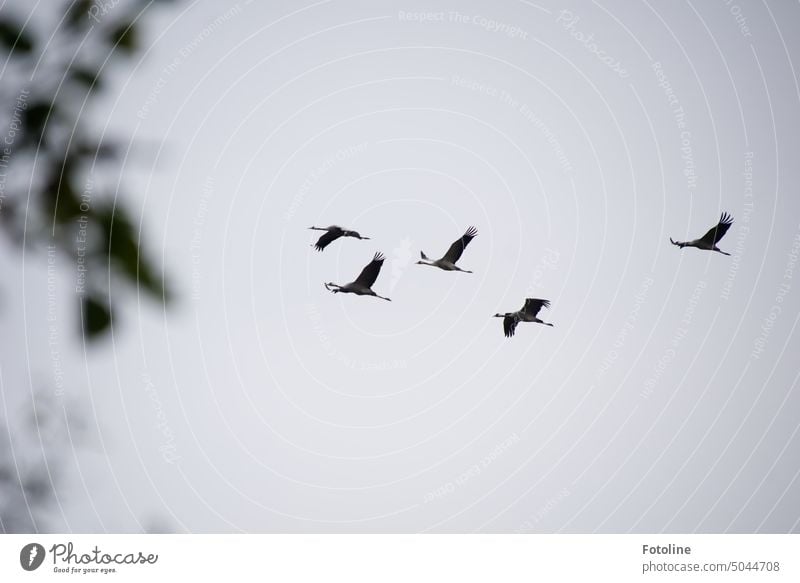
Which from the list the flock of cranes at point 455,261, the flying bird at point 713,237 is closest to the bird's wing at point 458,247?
the flock of cranes at point 455,261

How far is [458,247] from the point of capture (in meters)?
7.96

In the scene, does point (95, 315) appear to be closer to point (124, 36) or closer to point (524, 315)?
point (124, 36)

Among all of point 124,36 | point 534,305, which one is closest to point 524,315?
point 534,305

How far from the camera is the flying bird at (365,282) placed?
7648 mm

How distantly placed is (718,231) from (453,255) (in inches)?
96.0

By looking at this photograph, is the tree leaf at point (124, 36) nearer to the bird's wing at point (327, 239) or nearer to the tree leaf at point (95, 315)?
the tree leaf at point (95, 315)

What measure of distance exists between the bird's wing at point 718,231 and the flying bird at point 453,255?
2108mm

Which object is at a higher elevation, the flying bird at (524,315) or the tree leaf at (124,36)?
the tree leaf at (124,36)

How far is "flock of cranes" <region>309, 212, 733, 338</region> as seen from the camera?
7.67 meters

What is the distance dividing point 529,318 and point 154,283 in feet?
24.1

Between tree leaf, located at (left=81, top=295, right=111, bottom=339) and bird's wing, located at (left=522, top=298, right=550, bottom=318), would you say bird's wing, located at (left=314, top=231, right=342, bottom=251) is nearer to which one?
bird's wing, located at (left=522, top=298, right=550, bottom=318)

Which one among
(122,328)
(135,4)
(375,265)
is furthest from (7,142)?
(375,265)

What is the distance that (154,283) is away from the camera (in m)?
0.77
